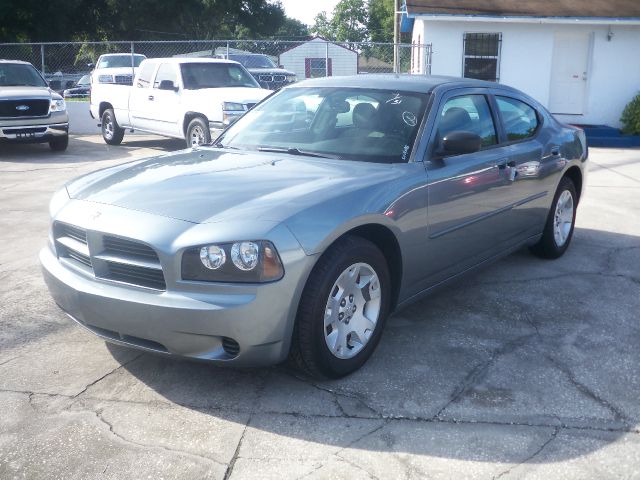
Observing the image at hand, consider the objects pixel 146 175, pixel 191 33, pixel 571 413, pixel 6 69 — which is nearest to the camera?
pixel 571 413

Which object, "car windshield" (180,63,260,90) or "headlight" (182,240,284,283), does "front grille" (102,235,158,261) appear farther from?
"car windshield" (180,63,260,90)

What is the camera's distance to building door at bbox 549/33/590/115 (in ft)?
58.5

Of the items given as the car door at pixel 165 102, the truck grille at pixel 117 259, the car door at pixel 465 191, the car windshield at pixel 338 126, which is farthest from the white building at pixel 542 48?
the truck grille at pixel 117 259

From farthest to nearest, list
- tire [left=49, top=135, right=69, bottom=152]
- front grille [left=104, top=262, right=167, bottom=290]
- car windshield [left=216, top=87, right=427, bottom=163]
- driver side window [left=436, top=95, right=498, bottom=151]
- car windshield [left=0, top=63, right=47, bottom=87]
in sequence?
tire [left=49, top=135, right=69, bottom=152] → car windshield [left=0, top=63, right=47, bottom=87] → driver side window [left=436, top=95, right=498, bottom=151] → car windshield [left=216, top=87, right=427, bottom=163] → front grille [left=104, top=262, right=167, bottom=290]

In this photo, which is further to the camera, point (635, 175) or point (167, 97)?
point (167, 97)

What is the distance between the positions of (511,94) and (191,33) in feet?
151

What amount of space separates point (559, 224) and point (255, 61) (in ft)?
51.4

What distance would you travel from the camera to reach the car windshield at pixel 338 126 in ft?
14.8

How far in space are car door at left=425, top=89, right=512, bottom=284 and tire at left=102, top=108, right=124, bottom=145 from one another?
38.8 ft

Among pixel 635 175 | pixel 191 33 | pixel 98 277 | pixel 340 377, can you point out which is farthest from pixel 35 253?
pixel 191 33

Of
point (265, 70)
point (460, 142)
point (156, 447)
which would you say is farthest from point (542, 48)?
point (156, 447)

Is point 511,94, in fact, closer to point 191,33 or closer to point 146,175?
point 146,175

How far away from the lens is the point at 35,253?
647cm

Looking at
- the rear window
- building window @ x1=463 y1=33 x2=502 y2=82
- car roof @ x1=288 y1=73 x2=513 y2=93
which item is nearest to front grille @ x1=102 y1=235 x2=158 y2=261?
car roof @ x1=288 y1=73 x2=513 y2=93
